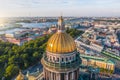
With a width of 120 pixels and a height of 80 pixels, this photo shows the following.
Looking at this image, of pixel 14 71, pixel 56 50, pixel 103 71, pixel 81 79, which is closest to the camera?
pixel 56 50

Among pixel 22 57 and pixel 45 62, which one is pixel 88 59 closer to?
pixel 22 57

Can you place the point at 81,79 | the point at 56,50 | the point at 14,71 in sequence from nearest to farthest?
the point at 56,50 < the point at 81,79 < the point at 14,71

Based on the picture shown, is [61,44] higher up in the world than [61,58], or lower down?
higher up

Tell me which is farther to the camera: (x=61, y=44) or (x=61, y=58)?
(x=61, y=58)

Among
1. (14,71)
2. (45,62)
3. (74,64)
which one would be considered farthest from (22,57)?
(74,64)

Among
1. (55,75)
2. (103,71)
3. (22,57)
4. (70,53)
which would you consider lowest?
(103,71)
